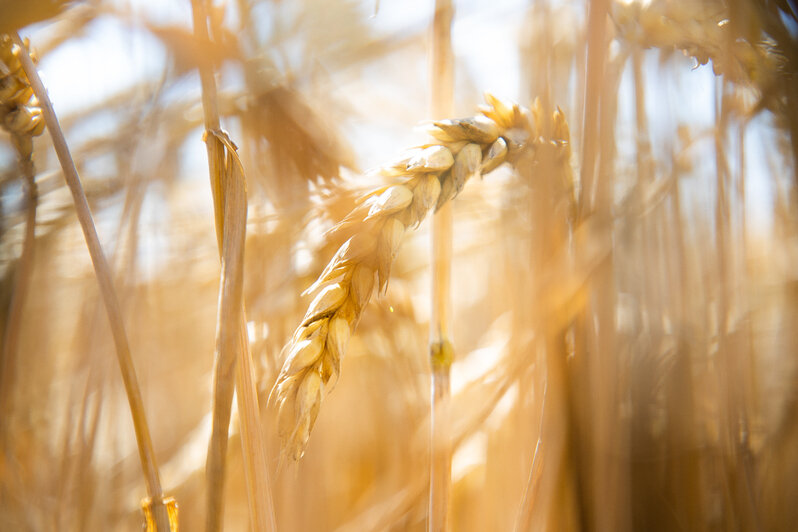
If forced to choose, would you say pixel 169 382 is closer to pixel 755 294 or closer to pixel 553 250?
pixel 553 250

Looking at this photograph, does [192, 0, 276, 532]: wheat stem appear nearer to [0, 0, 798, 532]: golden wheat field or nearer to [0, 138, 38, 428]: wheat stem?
[0, 0, 798, 532]: golden wheat field

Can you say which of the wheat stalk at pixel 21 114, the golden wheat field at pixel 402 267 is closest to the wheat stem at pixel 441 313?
the golden wheat field at pixel 402 267

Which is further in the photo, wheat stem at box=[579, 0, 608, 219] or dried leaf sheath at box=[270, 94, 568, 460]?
wheat stem at box=[579, 0, 608, 219]

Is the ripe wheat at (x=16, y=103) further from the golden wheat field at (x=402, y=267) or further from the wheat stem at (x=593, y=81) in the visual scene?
the wheat stem at (x=593, y=81)

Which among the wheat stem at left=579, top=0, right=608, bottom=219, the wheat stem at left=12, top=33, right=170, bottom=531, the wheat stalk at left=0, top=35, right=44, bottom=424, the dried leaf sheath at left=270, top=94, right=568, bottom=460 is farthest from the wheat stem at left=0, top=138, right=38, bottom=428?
the wheat stem at left=579, top=0, right=608, bottom=219

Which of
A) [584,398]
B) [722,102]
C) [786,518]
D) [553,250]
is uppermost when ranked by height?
[722,102]

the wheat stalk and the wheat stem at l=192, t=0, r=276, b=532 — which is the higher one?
the wheat stalk

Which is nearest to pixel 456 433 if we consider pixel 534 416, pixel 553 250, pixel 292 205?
pixel 534 416
